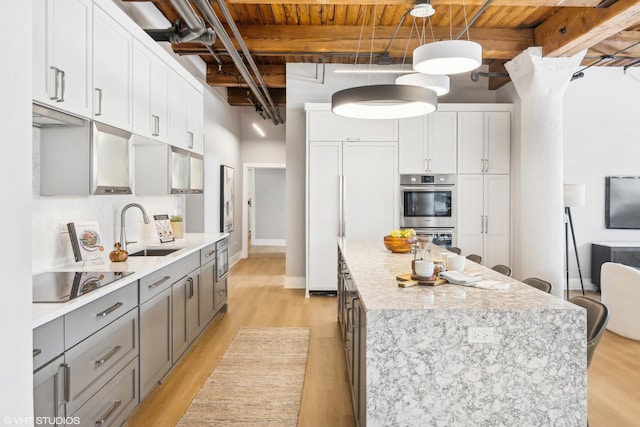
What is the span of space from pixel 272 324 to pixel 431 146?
309 centimetres

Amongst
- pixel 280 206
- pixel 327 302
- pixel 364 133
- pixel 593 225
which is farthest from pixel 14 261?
pixel 280 206

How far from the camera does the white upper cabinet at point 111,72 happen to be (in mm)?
2586

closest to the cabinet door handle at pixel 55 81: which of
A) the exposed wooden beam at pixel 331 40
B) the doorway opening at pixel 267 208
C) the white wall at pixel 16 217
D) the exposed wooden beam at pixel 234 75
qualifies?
the white wall at pixel 16 217

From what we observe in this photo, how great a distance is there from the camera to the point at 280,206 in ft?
37.2

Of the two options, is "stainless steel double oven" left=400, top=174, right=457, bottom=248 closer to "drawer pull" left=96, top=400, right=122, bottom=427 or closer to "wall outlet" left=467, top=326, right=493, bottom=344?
"wall outlet" left=467, top=326, right=493, bottom=344

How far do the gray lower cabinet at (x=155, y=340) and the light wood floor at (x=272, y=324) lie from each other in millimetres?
154

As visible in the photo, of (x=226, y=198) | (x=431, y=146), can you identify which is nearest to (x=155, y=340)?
(x=431, y=146)

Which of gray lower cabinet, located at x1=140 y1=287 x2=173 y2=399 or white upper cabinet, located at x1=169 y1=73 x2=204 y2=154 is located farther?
white upper cabinet, located at x1=169 y1=73 x2=204 y2=154

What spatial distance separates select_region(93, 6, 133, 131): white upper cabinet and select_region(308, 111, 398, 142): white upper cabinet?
9.14 ft

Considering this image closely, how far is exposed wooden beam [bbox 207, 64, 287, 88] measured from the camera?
250 inches

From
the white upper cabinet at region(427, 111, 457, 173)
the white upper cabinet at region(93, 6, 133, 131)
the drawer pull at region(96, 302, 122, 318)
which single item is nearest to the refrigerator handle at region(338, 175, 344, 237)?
the white upper cabinet at region(427, 111, 457, 173)

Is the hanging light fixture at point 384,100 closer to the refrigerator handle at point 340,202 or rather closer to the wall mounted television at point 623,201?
the refrigerator handle at point 340,202

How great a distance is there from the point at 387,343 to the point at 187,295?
213 cm

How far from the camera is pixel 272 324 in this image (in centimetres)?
442
